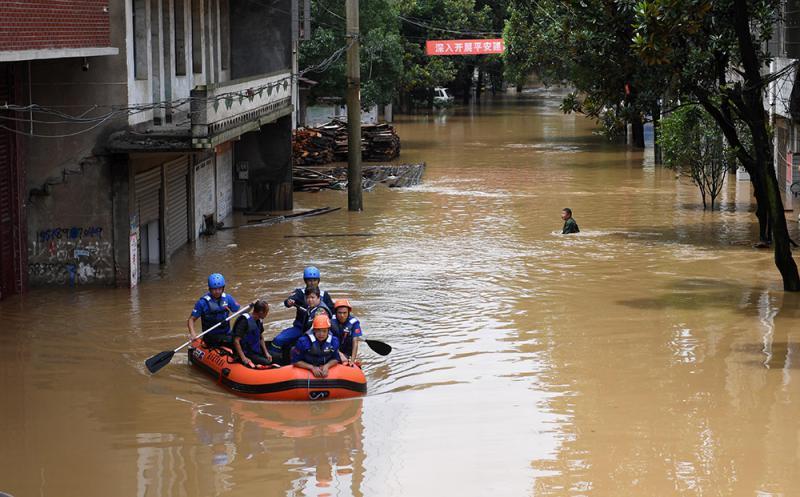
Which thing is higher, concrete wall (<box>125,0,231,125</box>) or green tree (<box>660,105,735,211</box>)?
concrete wall (<box>125,0,231,125</box>)

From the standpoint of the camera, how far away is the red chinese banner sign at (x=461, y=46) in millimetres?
65812

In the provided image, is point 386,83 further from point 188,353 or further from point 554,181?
point 188,353

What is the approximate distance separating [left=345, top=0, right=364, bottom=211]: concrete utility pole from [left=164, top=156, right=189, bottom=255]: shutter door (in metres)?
6.88

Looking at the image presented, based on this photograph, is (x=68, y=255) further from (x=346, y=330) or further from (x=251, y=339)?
(x=346, y=330)

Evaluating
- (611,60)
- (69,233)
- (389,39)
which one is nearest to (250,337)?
(69,233)

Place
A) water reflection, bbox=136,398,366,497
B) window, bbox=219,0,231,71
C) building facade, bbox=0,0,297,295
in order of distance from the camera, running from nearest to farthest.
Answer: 1. water reflection, bbox=136,398,366,497
2. building facade, bbox=0,0,297,295
3. window, bbox=219,0,231,71

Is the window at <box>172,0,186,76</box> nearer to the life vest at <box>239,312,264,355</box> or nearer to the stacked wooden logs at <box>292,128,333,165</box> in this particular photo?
the life vest at <box>239,312,264,355</box>

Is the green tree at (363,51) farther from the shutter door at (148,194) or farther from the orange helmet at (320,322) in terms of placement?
the orange helmet at (320,322)

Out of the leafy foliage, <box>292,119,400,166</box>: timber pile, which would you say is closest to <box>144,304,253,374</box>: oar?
<box>292,119,400,166</box>: timber pile

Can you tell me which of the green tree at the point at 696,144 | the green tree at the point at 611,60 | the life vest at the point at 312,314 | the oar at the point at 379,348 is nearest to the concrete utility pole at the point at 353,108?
the green tree at the point at 611,60

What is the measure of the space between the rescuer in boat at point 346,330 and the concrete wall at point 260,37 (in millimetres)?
18892

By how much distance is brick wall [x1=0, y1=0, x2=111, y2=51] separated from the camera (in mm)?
17125

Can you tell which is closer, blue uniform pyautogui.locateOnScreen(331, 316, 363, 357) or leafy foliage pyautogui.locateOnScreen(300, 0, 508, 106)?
blue uniform pyautogui.locateOnScreen(331, 316, 363, 357)

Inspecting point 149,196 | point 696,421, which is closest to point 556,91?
point 149,196
